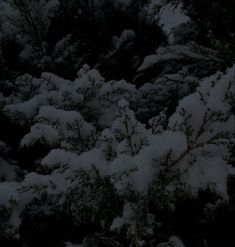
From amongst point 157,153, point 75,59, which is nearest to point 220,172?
point 157,153

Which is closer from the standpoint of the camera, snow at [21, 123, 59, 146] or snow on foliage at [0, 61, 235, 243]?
snow on foliage at [0, 61, 235, 243]

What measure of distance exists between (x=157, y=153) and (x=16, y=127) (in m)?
2.23

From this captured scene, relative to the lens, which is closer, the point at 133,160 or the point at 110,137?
the point at 133,160

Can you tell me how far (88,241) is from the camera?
9.30 feet

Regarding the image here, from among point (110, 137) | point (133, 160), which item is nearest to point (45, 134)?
point (110, 137)

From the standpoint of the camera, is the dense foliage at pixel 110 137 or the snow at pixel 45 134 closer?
the dense foliage at pixel 110 137

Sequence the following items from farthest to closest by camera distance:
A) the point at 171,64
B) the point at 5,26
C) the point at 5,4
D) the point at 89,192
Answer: the point at 5,4
the point at 5,26
the point at 171,64
the point at 89,192

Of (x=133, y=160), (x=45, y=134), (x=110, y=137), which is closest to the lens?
(x=133, y=160)

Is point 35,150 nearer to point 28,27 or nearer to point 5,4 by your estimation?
point 28,27

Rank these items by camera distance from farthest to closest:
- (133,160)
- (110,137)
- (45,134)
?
(45,134)
(110,137)
(133,160)

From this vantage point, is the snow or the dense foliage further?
the snow

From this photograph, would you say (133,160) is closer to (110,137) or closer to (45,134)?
(110,137)

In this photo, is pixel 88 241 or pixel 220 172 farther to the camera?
pixel 88 241

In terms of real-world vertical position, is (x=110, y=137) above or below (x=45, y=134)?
above
